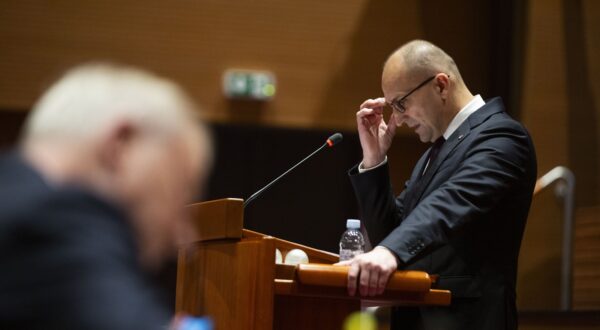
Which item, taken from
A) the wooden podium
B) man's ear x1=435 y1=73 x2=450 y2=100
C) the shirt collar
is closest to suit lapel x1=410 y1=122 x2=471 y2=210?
the shirt collar

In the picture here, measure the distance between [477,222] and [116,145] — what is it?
203 centimetres

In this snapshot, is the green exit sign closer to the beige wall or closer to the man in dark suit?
the beige wall

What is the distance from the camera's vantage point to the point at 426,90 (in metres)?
3.39

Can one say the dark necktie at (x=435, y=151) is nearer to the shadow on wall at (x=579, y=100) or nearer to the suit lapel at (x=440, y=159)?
the suit lapel at (x=440, y=159)

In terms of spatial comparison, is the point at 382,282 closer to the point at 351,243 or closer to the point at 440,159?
the point at 440,159

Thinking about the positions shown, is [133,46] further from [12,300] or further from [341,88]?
[12,300]

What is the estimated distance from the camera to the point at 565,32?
23.1 ft

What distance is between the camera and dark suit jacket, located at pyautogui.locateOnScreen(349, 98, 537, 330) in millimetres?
2730

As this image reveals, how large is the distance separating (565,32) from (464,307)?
476 centimetres

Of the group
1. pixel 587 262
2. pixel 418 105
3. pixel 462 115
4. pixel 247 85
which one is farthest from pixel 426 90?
pixel 247 85

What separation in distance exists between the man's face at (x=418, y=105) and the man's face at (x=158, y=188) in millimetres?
2385

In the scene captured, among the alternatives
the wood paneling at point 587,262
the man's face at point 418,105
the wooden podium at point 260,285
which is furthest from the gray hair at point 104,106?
the wood paneling at point 587,262

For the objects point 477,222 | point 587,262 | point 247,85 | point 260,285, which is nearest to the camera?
point 260,285

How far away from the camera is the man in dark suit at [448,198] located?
2648 millimetres
